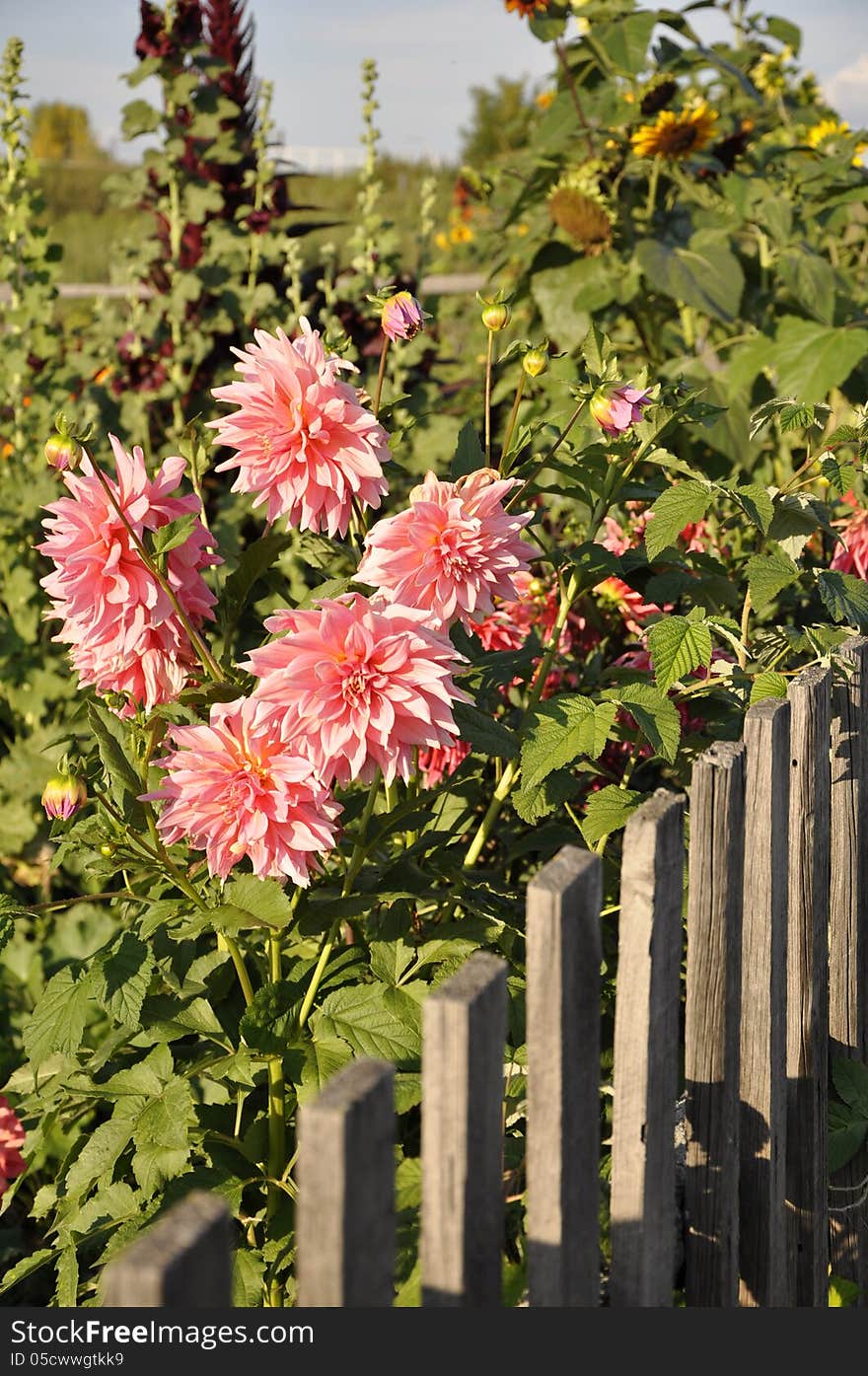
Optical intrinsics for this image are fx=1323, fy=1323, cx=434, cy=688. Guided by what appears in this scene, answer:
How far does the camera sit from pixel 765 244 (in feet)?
11.1

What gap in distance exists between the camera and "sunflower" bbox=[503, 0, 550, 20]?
3350mm

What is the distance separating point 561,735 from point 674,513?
34cm

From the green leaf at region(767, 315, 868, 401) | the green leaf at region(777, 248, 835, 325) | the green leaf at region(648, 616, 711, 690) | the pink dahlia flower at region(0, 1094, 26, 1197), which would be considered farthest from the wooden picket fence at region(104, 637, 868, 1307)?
the green leaf at region(777, 248, 835, 325)

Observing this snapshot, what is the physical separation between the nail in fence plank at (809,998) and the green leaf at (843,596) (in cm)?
10

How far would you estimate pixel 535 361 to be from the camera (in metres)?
1.49

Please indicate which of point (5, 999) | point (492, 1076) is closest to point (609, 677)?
point (492, 1076)

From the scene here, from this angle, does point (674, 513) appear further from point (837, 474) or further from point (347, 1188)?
point (347, 1188)

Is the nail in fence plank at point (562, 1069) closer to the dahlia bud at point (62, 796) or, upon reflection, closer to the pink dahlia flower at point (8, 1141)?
the dahlia bud at point (62, 796)

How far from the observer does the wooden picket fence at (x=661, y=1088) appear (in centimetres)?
Answer: 80

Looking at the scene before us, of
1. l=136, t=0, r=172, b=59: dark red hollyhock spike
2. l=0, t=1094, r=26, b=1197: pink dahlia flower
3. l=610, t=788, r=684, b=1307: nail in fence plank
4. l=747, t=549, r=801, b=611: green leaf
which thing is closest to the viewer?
l=610, t=788, r=684, b=1307: nail in fence plank

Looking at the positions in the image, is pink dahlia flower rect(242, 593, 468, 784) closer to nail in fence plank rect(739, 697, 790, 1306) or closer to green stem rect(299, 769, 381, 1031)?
green stem rect(299, 769, 381, 1031)

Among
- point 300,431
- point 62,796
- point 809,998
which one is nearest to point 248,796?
point 62,796

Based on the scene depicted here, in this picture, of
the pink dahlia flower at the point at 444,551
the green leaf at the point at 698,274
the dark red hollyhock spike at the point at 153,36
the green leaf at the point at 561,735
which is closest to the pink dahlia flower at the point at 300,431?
the pink dahlia flower at the point at 444,551

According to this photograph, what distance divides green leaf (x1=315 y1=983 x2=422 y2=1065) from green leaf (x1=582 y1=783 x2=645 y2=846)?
0.91 ft
